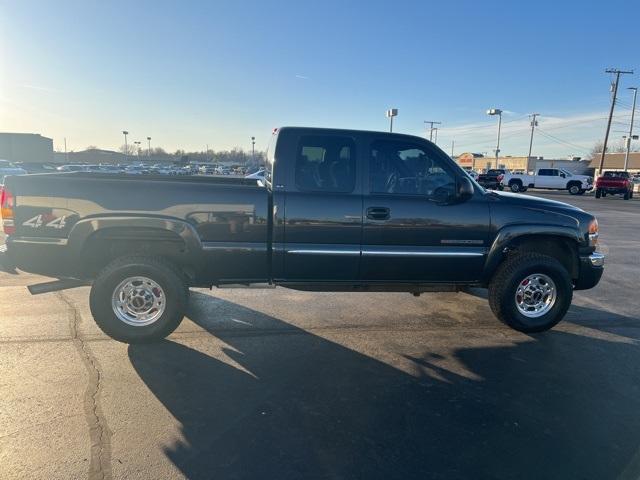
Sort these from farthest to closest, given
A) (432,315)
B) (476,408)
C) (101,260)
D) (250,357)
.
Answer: (432,315) → (101,260) → (250,357) → (476,408)

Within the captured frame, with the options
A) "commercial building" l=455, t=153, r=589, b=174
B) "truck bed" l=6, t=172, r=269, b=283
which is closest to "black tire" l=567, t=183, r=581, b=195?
"commercial building" l=455, t=153, r=589, b=174

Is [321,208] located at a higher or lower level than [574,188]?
higher

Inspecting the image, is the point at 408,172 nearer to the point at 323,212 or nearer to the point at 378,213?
the point at 378,213

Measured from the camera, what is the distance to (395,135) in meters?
4.68

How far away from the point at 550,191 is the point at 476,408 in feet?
149

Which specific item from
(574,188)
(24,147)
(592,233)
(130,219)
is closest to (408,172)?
(592,233)

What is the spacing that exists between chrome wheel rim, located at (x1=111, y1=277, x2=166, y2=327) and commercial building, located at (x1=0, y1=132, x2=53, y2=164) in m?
81.7

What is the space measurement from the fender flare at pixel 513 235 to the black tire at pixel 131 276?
3123mm

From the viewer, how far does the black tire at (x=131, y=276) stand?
13.8 ft

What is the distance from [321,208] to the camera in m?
4.41

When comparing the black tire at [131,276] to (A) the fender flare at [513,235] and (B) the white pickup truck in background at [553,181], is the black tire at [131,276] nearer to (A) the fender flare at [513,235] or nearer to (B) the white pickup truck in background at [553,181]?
(A) the fender flare at [513,235]

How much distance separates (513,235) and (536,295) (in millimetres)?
753

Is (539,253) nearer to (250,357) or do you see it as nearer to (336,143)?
(336,143)

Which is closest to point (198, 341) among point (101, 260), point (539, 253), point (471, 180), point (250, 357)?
point (250, 357)
